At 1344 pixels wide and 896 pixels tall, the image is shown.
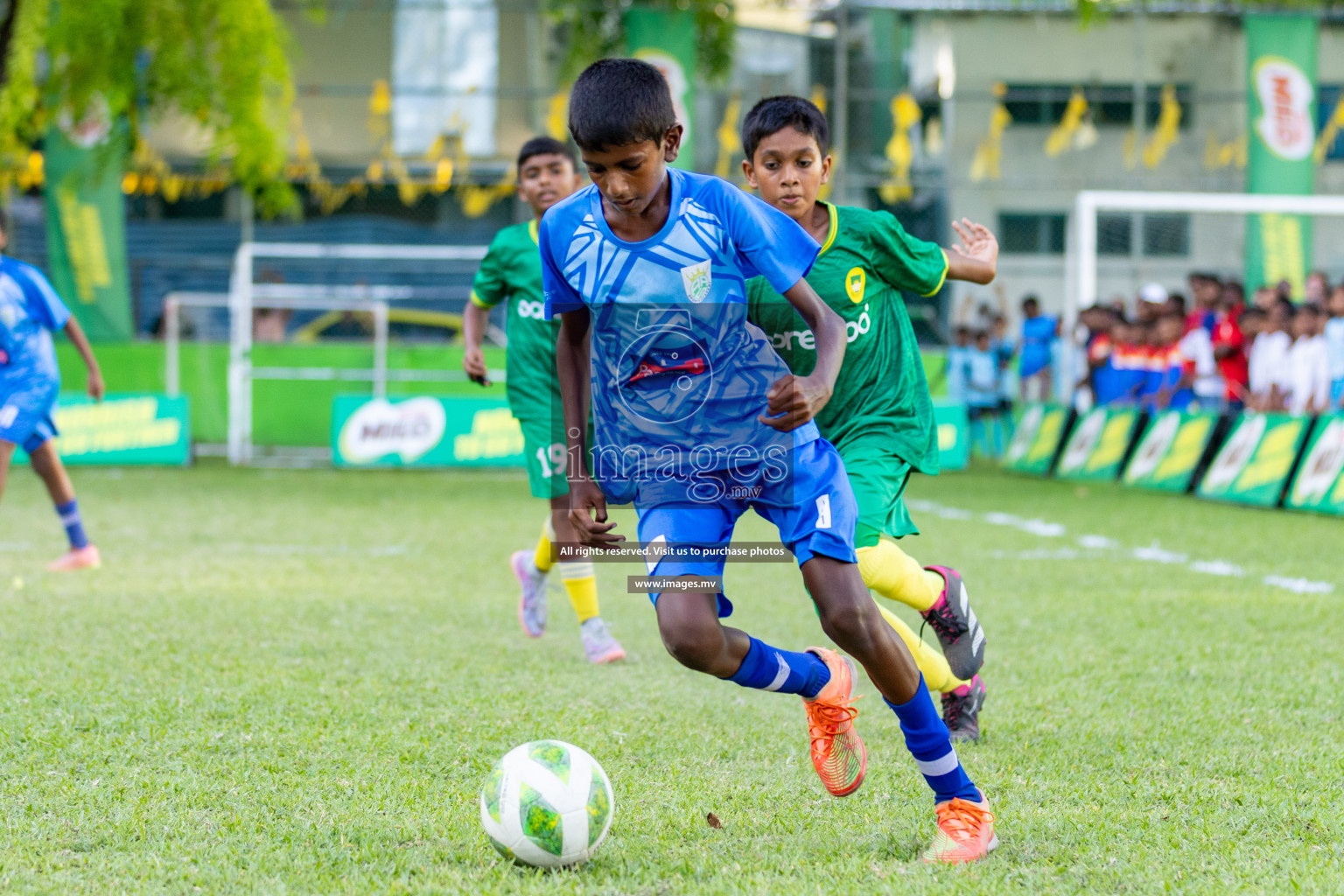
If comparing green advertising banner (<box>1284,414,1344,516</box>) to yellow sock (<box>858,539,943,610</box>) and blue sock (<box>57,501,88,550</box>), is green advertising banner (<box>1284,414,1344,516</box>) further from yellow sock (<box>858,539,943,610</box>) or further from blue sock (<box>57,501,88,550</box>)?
blue sock (<box>57,501,88,550</box>)

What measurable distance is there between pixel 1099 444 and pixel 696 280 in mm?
12089

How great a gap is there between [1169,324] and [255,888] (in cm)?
1356

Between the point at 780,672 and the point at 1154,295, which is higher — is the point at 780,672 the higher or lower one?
the lower one

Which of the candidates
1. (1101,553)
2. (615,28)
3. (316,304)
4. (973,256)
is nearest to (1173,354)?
(1101,553)

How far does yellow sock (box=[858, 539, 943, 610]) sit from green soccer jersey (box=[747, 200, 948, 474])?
294mm

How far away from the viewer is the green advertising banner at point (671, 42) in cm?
1820

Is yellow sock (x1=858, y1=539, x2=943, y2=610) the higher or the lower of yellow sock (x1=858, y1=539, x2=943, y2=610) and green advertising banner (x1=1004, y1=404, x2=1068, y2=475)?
the higher

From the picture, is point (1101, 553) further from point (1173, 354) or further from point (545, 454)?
point (1173, 354)

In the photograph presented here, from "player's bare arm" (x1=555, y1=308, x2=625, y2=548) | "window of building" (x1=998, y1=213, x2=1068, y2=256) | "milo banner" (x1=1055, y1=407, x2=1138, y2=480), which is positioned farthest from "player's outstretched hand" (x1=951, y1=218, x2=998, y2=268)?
"window of building" (x1=998, y1=213, x2=1068, y2=256)

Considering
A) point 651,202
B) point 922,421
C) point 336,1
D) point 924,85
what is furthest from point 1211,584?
point 336,1

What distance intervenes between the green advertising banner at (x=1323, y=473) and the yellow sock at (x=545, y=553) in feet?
23.8

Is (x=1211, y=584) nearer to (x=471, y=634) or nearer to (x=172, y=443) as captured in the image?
(x=471, y=634)

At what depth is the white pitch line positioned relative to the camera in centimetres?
765

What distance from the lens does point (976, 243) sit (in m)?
4.40
